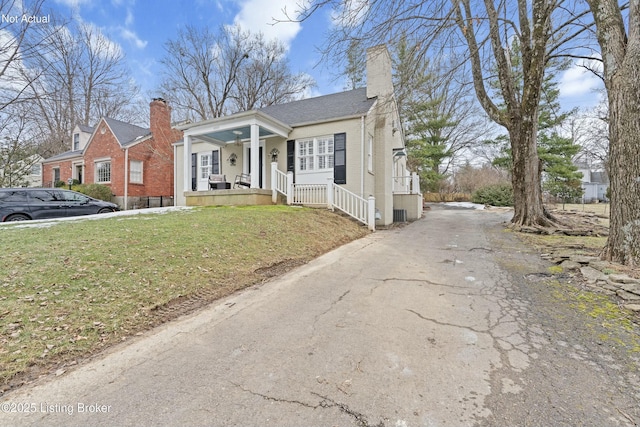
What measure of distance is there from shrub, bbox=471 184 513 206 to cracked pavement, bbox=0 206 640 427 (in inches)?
871

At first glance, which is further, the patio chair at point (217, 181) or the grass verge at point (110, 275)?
the patio chair at point (217, 181)

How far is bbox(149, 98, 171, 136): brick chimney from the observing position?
18.6m

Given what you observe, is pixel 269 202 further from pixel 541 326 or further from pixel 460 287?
pixel 541 326

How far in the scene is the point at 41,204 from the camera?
32.6 ft

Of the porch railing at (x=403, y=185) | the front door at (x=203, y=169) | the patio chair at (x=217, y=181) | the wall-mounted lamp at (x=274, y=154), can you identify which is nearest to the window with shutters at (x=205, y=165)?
the front door at (x=203, y=169)

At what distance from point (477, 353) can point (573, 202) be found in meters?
33.2

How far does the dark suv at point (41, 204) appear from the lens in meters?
9.36

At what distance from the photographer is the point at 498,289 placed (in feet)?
13.0

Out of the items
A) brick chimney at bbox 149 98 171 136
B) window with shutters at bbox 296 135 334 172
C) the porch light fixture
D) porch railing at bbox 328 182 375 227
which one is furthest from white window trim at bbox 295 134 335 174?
brick chimney at bbox 149 98 171 136

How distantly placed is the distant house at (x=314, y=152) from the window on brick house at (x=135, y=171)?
24.0 ft

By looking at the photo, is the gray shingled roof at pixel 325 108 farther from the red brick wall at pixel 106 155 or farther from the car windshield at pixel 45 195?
the red brick wall at pixel 106 155

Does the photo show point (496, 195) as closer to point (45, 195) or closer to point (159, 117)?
point (159, 117)

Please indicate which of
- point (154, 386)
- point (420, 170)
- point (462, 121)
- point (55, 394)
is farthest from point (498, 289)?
point (462, 121)

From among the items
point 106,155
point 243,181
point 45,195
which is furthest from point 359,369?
point 106,155
